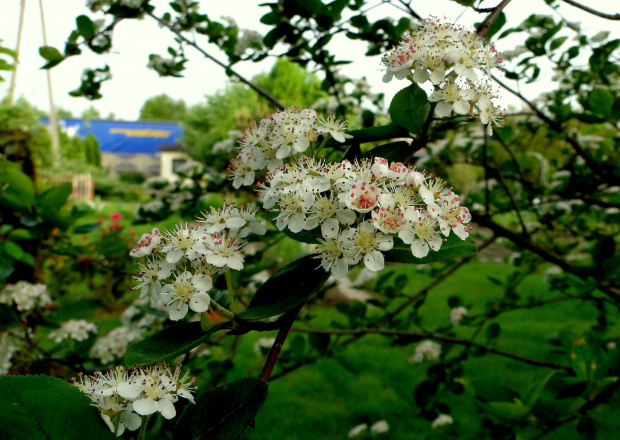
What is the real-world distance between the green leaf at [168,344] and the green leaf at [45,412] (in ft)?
0.23

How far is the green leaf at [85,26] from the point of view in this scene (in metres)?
1.47

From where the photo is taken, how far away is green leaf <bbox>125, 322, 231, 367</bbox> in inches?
24.1

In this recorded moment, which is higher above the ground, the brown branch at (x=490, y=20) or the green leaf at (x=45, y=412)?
the brown branch at (x=490, y=20)

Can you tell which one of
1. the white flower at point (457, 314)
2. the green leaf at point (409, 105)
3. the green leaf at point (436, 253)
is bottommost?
the white flower at point (457, 314)

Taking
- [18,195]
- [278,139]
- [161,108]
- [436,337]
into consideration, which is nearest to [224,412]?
[278,139]

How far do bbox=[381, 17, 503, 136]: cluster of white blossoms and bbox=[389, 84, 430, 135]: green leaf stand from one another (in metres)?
0.02

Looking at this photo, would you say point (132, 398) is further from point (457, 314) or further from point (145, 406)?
point (457, 314)

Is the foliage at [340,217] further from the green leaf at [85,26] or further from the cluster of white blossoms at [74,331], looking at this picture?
the cluster of white blossoms at [74,331]

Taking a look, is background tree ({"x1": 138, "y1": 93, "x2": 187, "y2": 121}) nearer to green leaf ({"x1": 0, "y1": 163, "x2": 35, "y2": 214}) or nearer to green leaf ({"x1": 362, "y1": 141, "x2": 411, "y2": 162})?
green leaf ({"x1": 0, "y1": 163, "x2": 35, "y2": 214})

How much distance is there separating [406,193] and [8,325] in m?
1.58

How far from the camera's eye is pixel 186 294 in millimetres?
682

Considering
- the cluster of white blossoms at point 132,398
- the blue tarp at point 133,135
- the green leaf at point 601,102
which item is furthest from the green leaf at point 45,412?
the blue tarp at point 133,135

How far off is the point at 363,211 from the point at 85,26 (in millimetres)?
1257

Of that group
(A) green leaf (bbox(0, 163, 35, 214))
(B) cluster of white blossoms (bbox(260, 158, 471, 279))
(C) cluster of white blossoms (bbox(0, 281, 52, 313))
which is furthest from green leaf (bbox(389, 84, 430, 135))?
(C) cluster of white blossoms (bbox(0, 281, 52, 313))
